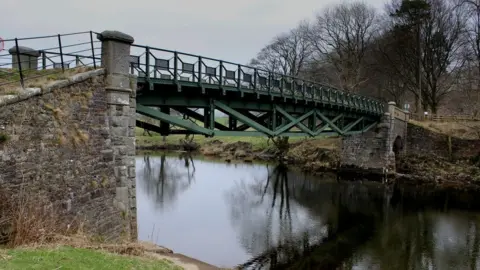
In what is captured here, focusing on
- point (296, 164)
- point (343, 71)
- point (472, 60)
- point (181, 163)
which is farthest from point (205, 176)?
point (472, 60)

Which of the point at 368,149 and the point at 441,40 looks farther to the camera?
the point at 441,40

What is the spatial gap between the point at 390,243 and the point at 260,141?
33.7 metres

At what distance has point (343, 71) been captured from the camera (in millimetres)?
45531

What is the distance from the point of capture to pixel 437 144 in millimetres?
34375

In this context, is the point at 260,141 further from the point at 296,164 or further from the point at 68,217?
the point at 68,217

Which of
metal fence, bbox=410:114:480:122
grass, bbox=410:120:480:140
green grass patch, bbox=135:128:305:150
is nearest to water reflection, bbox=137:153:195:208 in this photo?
green grass patch, bbox=135:128:305:150

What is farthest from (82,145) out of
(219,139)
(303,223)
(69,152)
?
(219,139)

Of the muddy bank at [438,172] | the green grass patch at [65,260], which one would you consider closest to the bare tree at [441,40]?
the muddy bank at [438,172]

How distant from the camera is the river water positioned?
14703 mm

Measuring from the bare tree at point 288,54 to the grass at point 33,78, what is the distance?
1541 inches

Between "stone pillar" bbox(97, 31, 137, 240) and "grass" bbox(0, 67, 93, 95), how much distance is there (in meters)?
0.67

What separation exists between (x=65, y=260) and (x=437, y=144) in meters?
33.9

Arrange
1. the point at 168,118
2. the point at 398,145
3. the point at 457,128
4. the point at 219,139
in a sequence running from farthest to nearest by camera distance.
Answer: the point at 219,139, the point at 398,145, the point at 457,128, the point at 168,118

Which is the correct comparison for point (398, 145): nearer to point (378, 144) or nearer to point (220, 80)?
point (378, 144)
